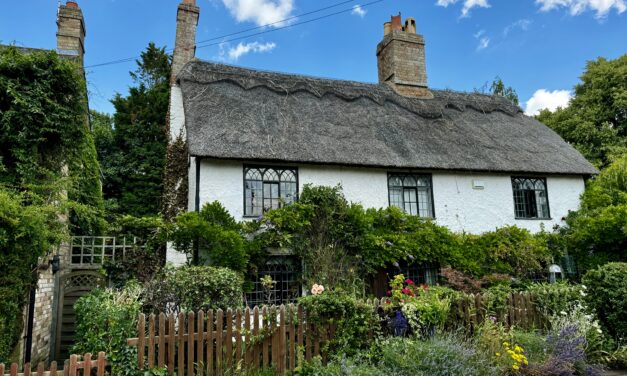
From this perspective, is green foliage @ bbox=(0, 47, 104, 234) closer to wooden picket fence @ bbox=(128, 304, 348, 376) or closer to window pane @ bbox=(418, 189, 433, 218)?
wooden picket fence @ bbox=(128, 304, 348, 376)

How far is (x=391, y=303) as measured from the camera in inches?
273

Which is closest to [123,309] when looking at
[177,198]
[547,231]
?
[177,198]

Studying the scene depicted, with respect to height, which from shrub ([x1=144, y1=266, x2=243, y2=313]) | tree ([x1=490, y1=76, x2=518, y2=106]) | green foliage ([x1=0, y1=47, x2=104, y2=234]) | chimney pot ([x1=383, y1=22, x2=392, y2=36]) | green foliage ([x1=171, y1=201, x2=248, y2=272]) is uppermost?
tree ([x1=490, y1=76, x2=518, y2=106])

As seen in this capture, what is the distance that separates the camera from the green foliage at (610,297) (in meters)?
7.27

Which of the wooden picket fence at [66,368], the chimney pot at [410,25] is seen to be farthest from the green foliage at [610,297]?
the chimney pot at [410,25]

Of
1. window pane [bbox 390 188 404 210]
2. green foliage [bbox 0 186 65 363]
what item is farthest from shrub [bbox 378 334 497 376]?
window pane [bbox 390 188 404 210]

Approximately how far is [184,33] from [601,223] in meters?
14.9

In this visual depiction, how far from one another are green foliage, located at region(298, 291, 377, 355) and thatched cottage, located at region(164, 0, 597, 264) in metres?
5.10

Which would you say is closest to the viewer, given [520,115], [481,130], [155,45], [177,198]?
[177,198]

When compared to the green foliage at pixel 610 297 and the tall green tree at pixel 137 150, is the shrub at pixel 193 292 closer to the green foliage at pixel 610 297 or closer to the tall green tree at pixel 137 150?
the green foliage at pixel 610 297

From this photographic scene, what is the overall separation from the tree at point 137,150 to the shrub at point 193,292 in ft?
39.4

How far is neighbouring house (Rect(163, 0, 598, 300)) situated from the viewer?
36.0 feet

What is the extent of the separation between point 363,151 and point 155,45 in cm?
1716

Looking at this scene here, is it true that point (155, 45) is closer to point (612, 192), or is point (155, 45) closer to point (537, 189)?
point (537, 189)
